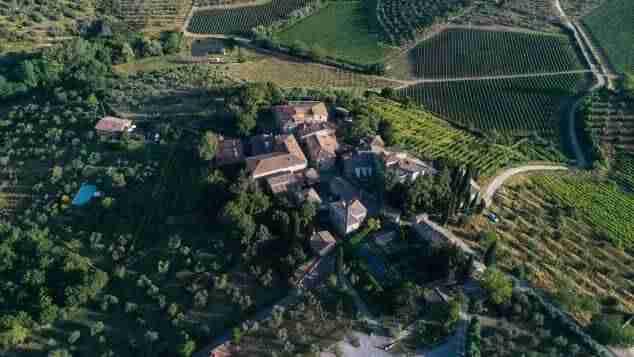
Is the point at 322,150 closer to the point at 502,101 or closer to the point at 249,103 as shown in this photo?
the point at 249,103

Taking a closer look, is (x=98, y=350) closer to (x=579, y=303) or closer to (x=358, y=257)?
(x=358, y=257)

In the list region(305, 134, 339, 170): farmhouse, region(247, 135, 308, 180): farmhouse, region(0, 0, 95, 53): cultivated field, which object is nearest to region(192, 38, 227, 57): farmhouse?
region(0, 0, 95, 53): cultivated field

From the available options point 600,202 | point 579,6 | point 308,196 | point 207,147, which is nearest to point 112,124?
point 207,147

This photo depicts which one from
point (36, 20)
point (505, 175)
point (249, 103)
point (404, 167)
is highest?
point (36, 20)

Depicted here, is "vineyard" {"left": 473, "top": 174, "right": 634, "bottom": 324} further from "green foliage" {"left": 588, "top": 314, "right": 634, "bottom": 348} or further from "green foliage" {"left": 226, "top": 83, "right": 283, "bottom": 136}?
"green foliage" {"left": 226, "top": 83, "right": 283, "bottom": 136}

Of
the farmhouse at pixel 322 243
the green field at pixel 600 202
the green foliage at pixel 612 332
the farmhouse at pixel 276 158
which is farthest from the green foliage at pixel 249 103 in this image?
the green foliage at pixel 612 332

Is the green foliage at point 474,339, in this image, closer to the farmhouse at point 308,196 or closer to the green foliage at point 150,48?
the farmhouse at point 308,196
